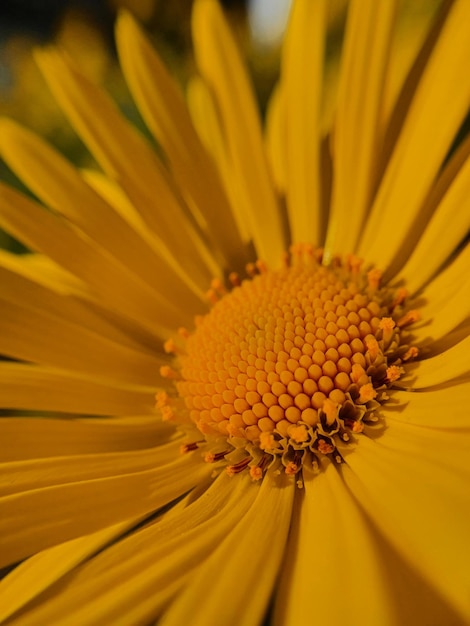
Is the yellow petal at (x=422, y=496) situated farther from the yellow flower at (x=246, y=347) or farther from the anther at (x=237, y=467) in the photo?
the anther at (x=237, y=467)

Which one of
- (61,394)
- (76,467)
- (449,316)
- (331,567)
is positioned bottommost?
(331,567)

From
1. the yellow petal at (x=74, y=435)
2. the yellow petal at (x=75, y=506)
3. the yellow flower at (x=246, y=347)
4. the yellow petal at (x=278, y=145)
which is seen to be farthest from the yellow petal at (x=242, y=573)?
the yellow petal at (x=278, y=145)

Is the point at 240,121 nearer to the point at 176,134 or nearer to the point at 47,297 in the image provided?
the point at 176,134

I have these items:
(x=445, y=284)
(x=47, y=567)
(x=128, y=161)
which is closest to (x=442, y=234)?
(x=445, y=284)

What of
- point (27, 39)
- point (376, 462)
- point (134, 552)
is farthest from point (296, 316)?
point (27, 39)

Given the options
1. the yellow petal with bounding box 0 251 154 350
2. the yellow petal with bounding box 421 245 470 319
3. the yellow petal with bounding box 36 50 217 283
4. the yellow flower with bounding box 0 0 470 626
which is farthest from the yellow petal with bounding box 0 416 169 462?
the yellow petal with bounding box 421 245 470 319

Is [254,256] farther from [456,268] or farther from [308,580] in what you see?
[308,580]
